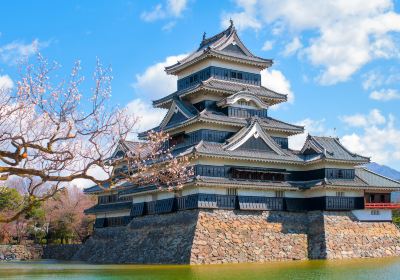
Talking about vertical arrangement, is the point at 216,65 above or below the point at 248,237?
above

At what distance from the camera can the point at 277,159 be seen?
3356cm

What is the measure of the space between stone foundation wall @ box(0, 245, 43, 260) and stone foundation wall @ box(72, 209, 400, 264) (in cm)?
1364

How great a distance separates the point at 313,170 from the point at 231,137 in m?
6.08

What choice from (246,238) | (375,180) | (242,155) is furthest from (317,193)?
(246,238)

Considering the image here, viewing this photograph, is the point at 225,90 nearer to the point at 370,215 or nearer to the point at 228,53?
the point at 228,53

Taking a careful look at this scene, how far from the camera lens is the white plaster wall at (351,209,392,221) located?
35.4 m

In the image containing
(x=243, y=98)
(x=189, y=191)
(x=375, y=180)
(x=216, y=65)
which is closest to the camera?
(x=189, y=191)

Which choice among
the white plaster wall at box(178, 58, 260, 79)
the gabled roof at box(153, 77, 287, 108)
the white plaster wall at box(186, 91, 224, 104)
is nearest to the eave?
the white plaster wall at box(178, 58, 260, 79)

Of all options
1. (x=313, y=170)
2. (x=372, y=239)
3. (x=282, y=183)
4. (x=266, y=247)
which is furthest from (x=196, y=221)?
(x=372, y=239)

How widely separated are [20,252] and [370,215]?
98.5 ft

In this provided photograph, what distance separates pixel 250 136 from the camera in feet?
109

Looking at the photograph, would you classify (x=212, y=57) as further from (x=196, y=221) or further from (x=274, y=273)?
(x=274, y=273)

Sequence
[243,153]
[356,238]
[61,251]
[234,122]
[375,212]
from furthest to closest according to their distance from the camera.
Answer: [61,251]
[375,212]
[356,238]
[234,122]
[243,153]

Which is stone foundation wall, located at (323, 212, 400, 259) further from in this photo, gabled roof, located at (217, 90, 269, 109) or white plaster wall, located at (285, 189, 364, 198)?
gabled roof, located at (217, 90, 269, 109)
